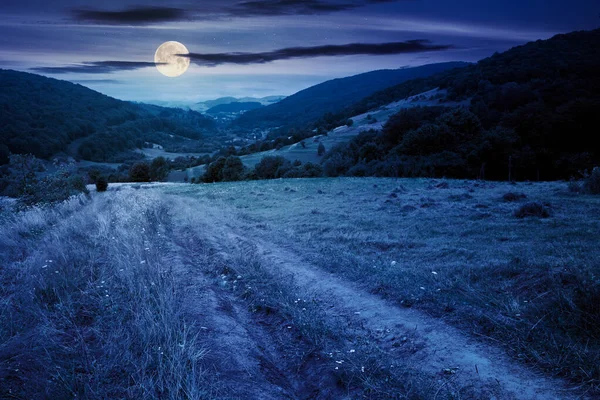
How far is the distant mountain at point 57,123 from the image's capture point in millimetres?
102794

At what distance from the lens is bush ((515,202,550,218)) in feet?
39.1

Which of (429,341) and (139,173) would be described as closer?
(429,341)

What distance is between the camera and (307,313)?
6004 mm

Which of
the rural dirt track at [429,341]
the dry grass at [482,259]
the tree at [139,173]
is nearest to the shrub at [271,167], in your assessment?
the tree at [139,173]

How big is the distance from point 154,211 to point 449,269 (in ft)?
39.1

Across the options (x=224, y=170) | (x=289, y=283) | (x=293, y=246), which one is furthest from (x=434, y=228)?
(x=224, y=170)

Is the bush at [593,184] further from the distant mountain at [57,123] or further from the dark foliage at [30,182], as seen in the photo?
the distant mountain at [57,123]

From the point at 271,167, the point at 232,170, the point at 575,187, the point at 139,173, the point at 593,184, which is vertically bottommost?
the point at 139,173

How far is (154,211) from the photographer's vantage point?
48.9ft

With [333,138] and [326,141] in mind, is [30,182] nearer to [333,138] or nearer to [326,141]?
[326,141]

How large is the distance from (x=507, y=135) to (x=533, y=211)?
39045 millimetres

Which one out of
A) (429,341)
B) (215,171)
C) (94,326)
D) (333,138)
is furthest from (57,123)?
(429,341)

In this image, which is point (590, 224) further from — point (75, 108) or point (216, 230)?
point (75, 108)

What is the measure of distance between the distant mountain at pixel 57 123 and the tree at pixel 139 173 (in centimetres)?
3375
